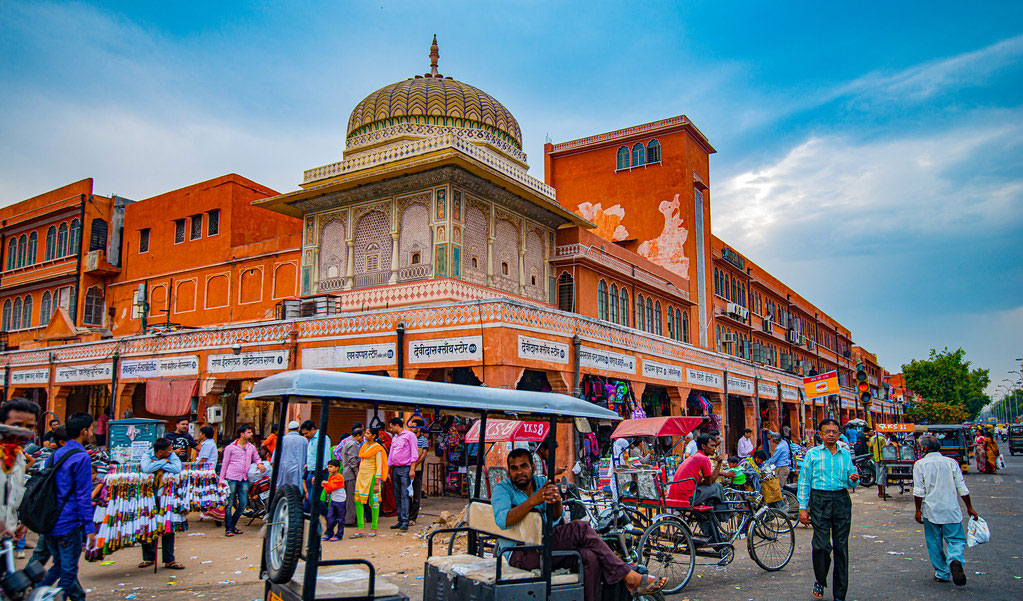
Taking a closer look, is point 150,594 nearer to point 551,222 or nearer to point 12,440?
point 12,440

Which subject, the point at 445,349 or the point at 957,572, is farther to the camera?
the point at 445,349

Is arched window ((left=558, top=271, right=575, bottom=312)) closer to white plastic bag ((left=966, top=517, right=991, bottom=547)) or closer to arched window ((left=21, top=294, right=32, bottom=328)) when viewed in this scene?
white plastic bag ((left=966, top=517, right=991, bottom=547))

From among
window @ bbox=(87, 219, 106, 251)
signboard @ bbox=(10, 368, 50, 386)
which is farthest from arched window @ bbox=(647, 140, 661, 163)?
signboard @ bbox=(10, 368, 50, 386)

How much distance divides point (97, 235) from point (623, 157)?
22.8 m

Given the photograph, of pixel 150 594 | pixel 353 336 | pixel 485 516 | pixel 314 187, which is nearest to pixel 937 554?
pixel 485 516

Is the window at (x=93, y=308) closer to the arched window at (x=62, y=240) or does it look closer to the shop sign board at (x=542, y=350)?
the arched window at (x=62, y=240)

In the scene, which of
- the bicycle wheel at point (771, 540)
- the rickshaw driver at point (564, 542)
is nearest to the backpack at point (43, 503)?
the rickshaw driver at point (564, 542)

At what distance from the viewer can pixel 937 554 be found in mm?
7844

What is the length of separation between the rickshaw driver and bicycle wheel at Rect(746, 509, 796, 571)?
310 cm

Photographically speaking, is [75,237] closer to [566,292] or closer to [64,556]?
[566,292]

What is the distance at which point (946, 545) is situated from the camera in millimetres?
7906

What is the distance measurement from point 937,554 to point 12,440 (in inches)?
343

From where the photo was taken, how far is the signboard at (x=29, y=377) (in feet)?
79.5

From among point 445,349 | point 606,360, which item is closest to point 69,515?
point 445,349
